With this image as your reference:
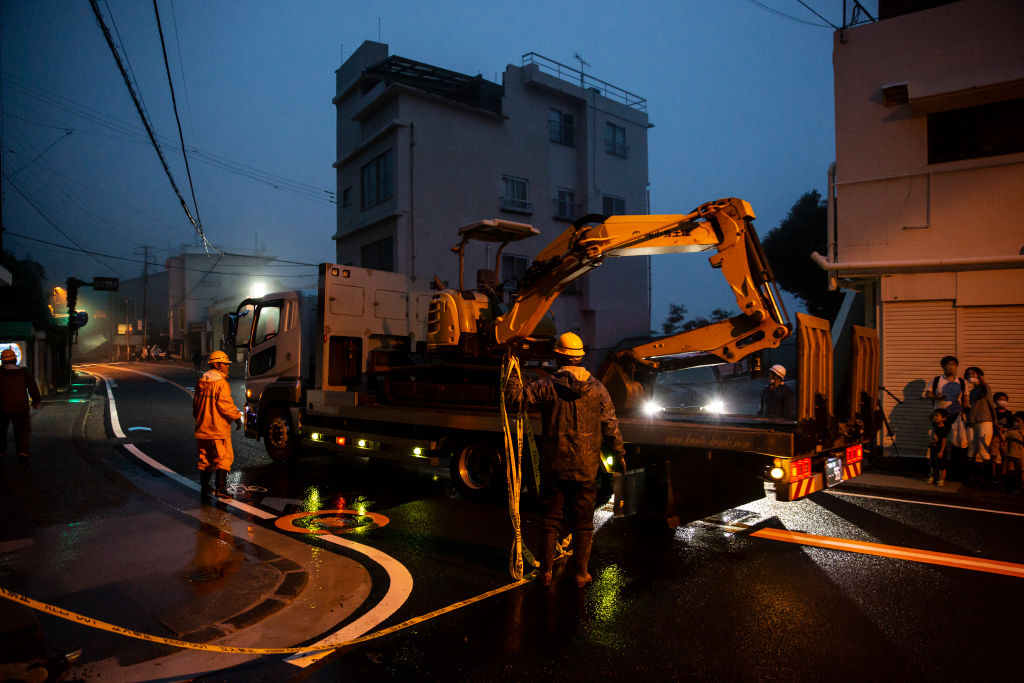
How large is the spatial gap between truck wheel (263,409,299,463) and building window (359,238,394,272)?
15088mm

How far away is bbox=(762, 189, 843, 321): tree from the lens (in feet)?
89.9

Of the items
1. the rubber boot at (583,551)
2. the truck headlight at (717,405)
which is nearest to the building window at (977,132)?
the truck headlight at (717,405)

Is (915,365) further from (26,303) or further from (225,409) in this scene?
(26,303)

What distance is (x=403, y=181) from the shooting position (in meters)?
24.6

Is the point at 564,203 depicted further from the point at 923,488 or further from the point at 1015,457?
the point at 1015,457

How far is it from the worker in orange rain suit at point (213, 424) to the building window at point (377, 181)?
18702 mm

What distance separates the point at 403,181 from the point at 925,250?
1834 cm

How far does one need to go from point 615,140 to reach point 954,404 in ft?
80.4

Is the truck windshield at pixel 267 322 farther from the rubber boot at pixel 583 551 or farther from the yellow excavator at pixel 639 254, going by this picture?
the rubber boot at pixel 583 551

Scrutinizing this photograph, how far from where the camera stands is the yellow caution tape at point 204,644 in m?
3.74

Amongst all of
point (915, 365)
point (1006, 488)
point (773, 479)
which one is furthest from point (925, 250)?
point (773, 479)

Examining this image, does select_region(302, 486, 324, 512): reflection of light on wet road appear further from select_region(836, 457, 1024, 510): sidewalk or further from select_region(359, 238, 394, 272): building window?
select_region(359, 238, 394, 272): building window

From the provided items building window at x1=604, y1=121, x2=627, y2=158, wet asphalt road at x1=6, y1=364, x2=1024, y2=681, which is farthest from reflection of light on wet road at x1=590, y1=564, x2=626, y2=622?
building window at x1=604, y1=121, x2=627, y2=158

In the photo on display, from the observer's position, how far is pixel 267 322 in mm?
10867
